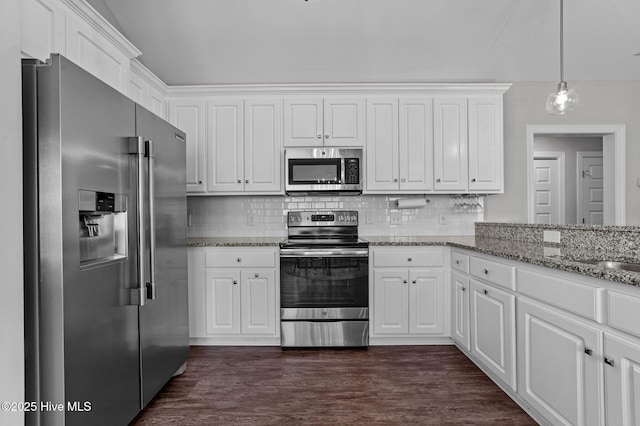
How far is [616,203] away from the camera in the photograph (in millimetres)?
3820

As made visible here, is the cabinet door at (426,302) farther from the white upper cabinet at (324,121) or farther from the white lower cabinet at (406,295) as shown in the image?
the white upper cabinet at (324,121)

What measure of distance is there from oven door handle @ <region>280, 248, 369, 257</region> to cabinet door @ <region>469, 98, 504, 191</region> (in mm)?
1356

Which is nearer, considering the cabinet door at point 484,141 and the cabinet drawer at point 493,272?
the cabinet drawer at point 493,272

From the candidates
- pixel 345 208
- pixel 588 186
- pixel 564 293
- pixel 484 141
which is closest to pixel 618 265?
pixel 564 293

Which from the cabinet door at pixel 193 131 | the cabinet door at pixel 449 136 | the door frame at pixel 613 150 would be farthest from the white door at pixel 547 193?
the cabinet door at pixel 193 131

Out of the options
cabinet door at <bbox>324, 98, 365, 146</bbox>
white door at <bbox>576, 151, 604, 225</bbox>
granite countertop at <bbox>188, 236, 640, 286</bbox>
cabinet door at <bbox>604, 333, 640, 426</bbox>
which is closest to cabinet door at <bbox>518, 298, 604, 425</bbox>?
cabinet door at <bbox>604, 333, 640, 426</bbox>

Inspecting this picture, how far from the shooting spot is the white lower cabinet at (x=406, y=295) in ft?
10.2

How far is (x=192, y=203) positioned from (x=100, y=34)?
77.0 inches

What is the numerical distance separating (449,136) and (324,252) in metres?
1.69

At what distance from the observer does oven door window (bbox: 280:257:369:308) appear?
306 cm

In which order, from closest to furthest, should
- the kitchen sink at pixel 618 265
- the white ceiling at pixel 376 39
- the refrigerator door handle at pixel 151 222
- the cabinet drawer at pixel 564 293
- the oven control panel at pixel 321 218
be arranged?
the cabinet drawer at pixel 564 293
the kitchen sink at pixel 618 265
the refrigerator door handle at pixel 151 222
the white ceiling at pixel 376 39
the oven control panel at pixel 321 218

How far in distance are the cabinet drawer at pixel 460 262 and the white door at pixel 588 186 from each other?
322 cm

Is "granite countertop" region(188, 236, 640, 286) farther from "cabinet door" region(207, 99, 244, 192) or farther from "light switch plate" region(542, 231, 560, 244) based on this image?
"cabinet door" region(207, 99, 244, 192)

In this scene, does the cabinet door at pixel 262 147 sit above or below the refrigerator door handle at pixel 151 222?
above
